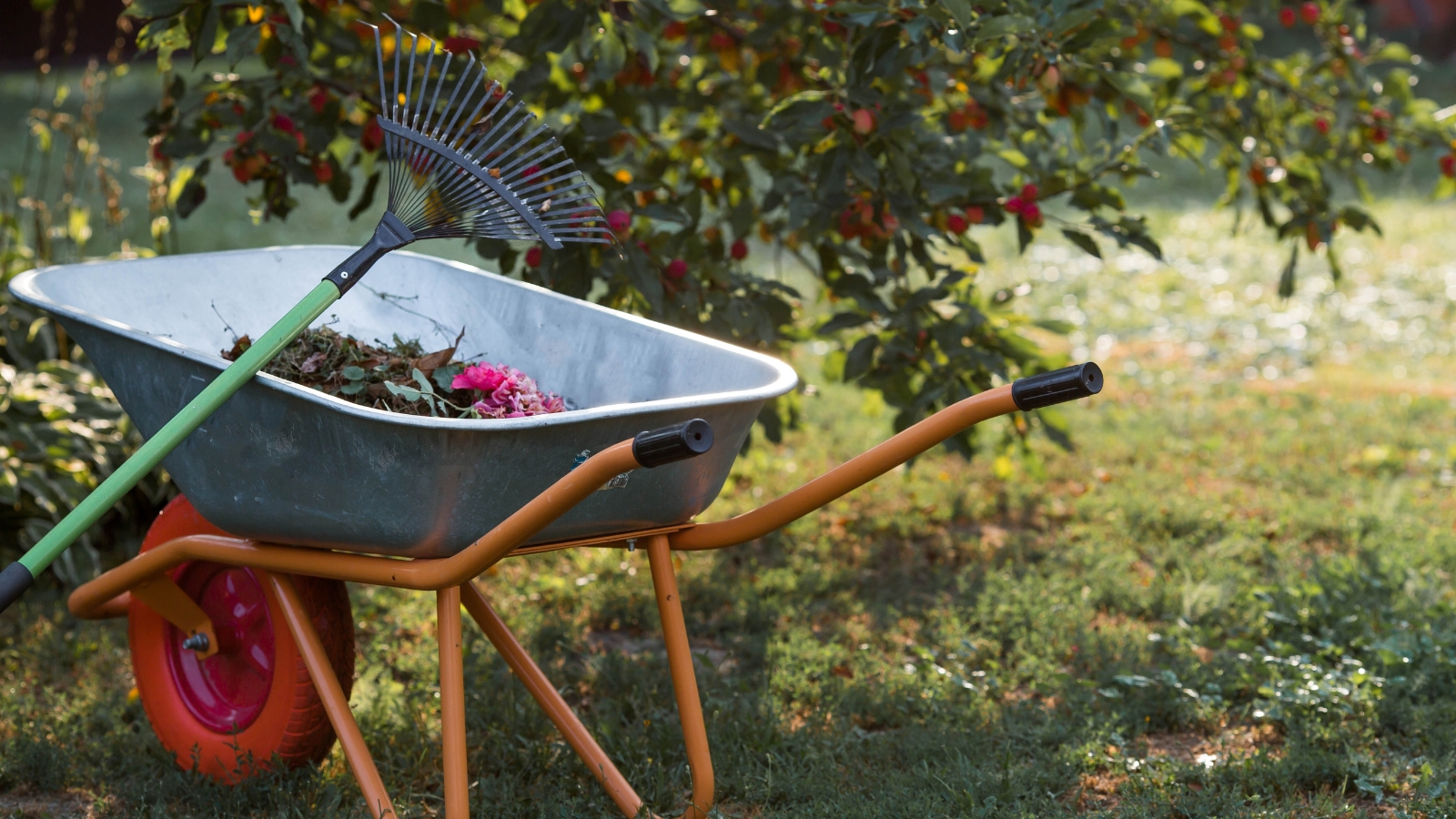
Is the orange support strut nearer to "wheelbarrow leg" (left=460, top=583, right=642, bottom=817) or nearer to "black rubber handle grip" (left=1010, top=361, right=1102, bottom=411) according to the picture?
"black rubber handle grip" (left=1010, top=361, right=1102, bottom=411)

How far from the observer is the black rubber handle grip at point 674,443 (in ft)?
5.14

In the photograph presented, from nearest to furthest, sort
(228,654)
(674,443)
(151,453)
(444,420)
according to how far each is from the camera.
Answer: (674,443) < (444,420) < (151,453) < (228,654)

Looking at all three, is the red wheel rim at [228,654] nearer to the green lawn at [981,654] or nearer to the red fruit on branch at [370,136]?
the green lawn at [981,654]

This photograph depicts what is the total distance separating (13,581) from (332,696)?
20.5 inches

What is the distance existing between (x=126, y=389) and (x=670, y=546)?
99 cm

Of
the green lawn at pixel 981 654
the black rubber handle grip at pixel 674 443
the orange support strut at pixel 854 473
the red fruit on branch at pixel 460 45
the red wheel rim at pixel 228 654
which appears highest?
the red fruit on branch at pixel 460 45

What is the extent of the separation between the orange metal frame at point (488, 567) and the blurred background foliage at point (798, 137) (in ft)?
3.13

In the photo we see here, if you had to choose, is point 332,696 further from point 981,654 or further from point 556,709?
point 981,654

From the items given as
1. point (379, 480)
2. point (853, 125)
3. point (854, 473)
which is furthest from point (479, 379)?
point (853, 125)

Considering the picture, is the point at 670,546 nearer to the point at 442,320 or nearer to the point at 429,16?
the point at 442,320

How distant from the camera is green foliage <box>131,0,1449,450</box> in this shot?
2783 mm

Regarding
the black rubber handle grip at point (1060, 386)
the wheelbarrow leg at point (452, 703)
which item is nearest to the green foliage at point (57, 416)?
the wheelbarrow leg at point (452, 703)

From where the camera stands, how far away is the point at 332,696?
207 centimetres

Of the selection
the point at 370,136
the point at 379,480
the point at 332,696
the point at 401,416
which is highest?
the point at 370,136
